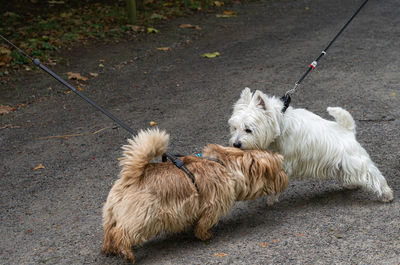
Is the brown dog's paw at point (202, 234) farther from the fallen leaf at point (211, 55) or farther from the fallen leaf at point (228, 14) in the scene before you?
the fallen leaf at point (228, 14)

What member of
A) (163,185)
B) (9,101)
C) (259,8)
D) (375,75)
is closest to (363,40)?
(375,75)

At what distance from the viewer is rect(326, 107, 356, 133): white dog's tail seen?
4.75 m

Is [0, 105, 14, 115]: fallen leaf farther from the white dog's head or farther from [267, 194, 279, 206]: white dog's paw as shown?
[267, 194, 279, 206]: white dog's paw

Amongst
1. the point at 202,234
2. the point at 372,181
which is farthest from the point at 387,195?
the point at 202,234

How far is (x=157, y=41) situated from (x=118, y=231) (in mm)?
7839

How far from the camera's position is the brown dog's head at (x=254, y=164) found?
4.20m

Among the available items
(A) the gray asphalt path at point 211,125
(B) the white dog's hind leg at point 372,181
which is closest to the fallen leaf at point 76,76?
(A) the gray asphalt path at point 211,125

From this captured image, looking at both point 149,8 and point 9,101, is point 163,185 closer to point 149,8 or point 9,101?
point 9,101

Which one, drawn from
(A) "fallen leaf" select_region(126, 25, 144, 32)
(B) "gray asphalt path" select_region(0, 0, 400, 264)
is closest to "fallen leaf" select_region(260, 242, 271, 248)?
(B) "gray asphalt path" select_region(0, 0, 400, 264)

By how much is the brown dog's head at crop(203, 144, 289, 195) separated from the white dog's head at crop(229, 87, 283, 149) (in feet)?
0.38

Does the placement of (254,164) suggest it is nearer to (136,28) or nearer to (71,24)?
(136,28)

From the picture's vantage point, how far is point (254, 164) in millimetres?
4211

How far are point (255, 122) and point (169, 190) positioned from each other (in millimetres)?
1017

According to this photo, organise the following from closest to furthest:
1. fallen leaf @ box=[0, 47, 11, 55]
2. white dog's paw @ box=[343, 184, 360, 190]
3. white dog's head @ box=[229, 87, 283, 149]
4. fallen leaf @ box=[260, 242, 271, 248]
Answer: fallen leaf @ box=[260, 242, 271, 248]
white dog's head @ box=[229, 87, 283, 149]
white dog's paw @ box=[343, 184, 360, 190]
fallen leaf @ box=[0, 47, 11, 55]
